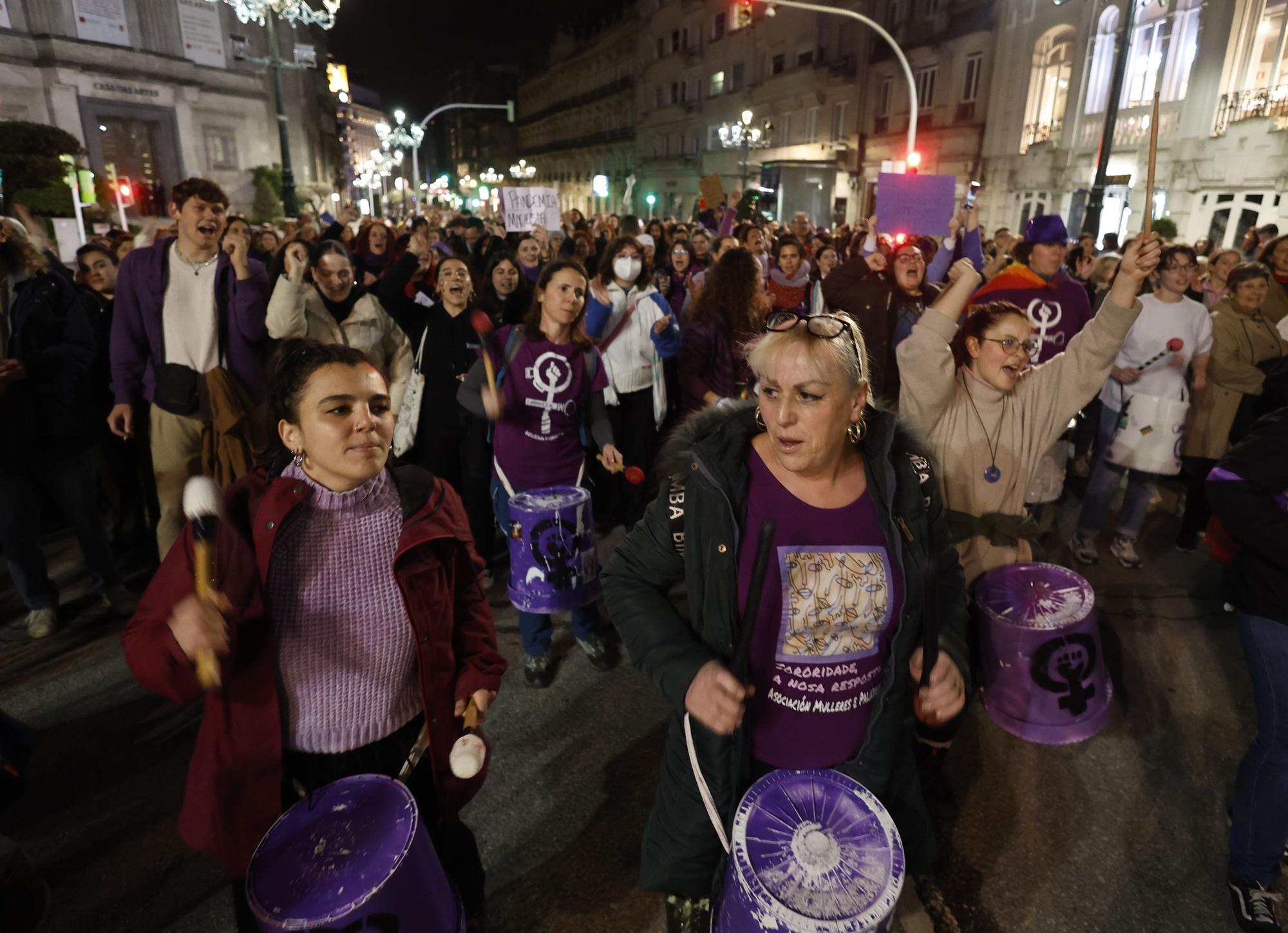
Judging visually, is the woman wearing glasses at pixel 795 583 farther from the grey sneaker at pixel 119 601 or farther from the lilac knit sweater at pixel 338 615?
the grey sneaker at pixel 119 601

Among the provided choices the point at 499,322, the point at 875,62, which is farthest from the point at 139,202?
the point at 499,322

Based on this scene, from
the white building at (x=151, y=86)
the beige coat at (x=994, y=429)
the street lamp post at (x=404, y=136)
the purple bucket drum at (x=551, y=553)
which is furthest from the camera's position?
the street lamp post at (x=404, y=136)

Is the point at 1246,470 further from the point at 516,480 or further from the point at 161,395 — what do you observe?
the point at 161,395

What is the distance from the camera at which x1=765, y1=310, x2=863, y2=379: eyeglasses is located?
76.7 inches

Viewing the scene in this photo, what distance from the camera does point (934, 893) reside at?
2.86 m

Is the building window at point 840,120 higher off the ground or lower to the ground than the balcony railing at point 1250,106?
higher

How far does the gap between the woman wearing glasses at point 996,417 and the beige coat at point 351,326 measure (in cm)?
326

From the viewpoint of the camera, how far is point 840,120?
3519 centimetres

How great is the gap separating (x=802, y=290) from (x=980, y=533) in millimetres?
5053

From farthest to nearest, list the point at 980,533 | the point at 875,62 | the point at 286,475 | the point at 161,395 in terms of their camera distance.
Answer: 1. the point at 875,62
2. the point at 161,395
3. the point at 980,533
4. the point at 286,475

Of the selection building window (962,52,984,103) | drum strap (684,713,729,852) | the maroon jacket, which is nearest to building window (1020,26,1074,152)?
building window (962,52,984,103)

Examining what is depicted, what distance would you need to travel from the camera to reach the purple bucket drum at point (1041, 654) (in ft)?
9.71

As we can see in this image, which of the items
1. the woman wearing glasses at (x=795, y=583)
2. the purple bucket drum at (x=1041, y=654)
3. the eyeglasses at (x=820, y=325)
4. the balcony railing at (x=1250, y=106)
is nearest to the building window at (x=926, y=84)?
the balcony railing at (x=1250, y=106)

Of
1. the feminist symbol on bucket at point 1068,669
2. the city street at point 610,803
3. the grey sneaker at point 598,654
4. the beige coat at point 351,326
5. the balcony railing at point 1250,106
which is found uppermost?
the balcony railing at point 1250,106
